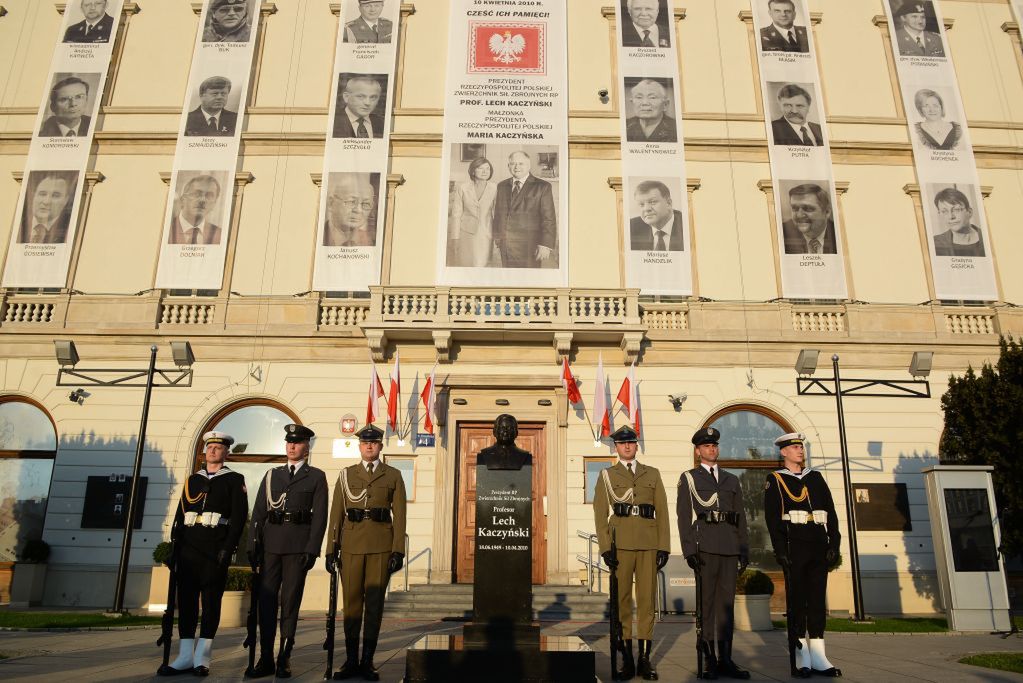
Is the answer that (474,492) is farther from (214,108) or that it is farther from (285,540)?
(214,108)

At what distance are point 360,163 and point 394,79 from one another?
2661mm

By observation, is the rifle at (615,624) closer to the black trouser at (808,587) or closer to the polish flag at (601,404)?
the black trouser at (808,587)

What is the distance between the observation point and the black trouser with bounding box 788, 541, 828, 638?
6926mm

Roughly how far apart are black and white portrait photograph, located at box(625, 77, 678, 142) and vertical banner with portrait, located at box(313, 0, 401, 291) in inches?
240

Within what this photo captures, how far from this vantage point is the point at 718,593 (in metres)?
7.04

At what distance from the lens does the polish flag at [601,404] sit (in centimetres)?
1532

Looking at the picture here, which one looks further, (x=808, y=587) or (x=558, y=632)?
(x=558, y=632)

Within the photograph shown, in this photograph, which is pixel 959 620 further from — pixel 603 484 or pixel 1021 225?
pixel 1021 225

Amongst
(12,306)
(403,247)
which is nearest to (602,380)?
(403,247)

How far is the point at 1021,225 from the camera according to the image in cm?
1853

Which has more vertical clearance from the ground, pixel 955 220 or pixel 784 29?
pixel 784 29

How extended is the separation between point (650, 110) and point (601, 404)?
8135mm

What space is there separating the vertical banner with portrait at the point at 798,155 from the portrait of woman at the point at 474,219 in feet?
22.7

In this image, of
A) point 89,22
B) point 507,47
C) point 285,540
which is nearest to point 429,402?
point 285,540
